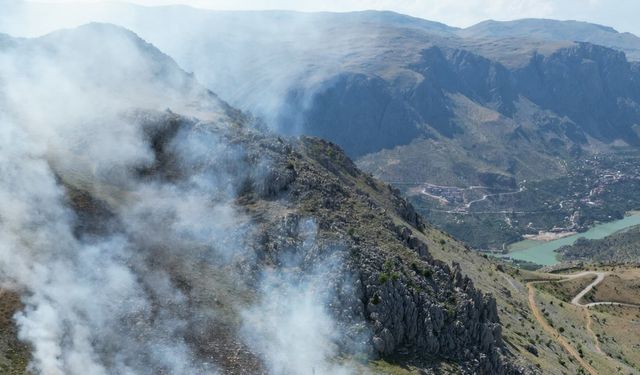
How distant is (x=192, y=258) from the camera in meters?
66.1

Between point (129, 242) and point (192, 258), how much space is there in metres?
7.07

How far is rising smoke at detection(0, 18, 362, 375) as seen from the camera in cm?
5259

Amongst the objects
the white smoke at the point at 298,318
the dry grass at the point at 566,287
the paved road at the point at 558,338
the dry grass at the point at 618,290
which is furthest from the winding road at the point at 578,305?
the white smoke at the point at 298,318

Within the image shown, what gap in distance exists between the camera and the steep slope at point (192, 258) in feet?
176

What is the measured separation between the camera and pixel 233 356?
54594 mm

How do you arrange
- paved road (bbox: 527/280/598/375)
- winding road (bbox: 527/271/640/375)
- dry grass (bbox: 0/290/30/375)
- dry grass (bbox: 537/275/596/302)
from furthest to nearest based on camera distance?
dry grass (bbox: 537/275/596/302), winding road (bbox: 527/271/640/375), paved road (bbox: 527/280/598/375), dry grass (bbox: 0/290/30/375)

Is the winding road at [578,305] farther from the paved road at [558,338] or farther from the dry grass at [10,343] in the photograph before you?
the dry grass at [10,343]

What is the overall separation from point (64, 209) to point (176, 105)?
37918mm

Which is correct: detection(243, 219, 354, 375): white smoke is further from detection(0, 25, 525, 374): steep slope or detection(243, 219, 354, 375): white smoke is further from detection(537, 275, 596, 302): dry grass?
detection(537, 275, 596, 302): dry grass

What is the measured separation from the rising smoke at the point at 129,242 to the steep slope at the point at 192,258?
0.19 meters

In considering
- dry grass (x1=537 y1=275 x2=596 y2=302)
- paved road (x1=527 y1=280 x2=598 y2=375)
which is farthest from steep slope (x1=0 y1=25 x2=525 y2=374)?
dry grass (x1=537 y1=275 x2=596 y2=302)

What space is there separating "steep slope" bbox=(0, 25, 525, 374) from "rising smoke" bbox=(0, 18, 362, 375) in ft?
0.62

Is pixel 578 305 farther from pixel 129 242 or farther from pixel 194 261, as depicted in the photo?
pixel 129 242

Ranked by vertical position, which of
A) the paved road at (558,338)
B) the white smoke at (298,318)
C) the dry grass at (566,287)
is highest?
the white smoke at (298,318)
